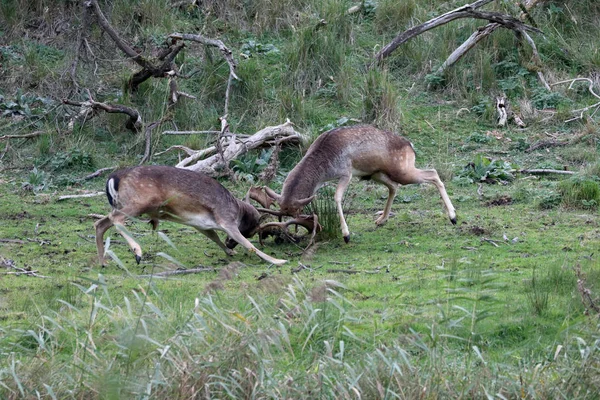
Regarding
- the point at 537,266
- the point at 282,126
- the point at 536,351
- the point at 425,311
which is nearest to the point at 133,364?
the point at 425,311

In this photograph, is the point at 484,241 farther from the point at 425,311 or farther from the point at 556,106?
the point at 556,106

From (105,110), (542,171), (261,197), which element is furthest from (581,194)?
(105,110)

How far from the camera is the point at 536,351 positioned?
705 cm

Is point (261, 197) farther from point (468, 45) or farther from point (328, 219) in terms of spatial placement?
point (468, 45)

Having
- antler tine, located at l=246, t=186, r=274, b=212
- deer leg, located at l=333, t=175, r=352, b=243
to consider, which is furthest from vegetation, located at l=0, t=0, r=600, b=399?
antler tine, located at l=246, t=186, r=274, b=212

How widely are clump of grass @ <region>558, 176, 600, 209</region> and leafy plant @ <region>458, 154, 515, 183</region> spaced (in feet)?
5.07

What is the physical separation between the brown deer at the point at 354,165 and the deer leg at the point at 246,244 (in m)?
0.64

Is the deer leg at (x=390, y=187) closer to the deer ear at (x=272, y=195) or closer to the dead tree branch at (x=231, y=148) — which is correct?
the deer ear at (x=272, y=195)

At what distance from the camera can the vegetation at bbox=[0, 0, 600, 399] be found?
236 inches

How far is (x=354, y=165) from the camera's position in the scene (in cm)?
1153

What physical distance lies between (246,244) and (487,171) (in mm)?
4600

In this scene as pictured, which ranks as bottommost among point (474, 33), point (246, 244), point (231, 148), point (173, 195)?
point (231, 148)

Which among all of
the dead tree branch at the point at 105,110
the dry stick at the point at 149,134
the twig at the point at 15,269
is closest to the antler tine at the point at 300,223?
the twig at the point at 15,269

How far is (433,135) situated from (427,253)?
5239mm
